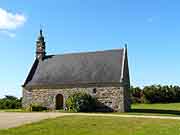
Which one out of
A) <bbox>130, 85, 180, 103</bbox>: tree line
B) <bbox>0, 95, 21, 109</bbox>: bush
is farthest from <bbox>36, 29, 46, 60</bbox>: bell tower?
<bbox>130, 85, 180, 103</bbox>: tree line

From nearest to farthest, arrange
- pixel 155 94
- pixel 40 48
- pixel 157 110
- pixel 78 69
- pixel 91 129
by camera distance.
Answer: pixel 91 129 → pixel 157 110 → pixel 78 69 → pixel 40 48 → pixel 155 94

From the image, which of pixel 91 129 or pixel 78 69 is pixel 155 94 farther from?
pixel 91 129

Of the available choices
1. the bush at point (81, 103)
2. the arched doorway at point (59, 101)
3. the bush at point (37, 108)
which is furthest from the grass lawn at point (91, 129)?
the arched doorway at point (59, 101)

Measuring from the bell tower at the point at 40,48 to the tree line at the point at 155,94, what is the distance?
1772cm

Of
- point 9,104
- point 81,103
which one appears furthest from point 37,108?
point 9,104

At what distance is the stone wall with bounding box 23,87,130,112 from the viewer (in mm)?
29531

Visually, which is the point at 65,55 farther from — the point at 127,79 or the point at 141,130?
the point at 141,130

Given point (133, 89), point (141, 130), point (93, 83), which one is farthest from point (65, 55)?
point (141, 130)

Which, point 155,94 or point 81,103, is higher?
point 155,94

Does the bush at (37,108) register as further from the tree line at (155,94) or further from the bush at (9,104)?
the tree line at (155,94)

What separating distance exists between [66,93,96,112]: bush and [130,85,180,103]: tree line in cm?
1989

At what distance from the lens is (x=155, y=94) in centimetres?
4900

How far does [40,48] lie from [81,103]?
10.3 metres

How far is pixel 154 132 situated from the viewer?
1364 centimetres
